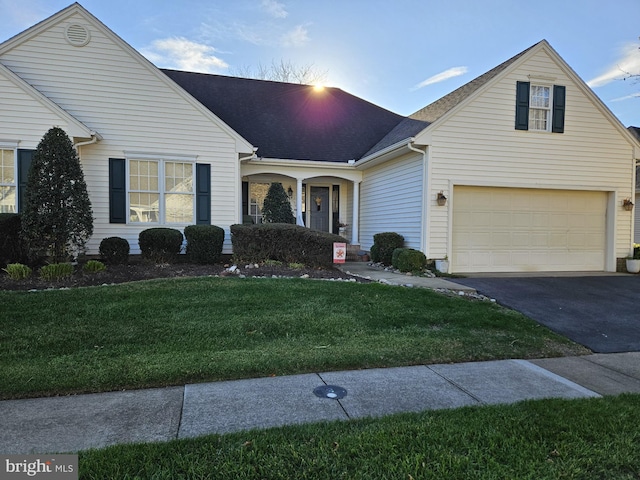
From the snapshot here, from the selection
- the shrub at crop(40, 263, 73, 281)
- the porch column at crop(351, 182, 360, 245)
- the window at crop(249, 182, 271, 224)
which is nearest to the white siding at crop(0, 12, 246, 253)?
the shrub at crop(40, 263, 73, 281)

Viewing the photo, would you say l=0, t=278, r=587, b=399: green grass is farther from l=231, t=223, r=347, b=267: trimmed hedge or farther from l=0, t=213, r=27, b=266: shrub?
l=0, t=213, r=27, b=266: shrub

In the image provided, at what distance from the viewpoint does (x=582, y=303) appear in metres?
7.45

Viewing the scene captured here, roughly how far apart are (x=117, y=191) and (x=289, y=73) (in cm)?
2144

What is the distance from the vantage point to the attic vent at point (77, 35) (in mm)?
9672

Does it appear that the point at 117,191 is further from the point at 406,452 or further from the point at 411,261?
the point at 406,452

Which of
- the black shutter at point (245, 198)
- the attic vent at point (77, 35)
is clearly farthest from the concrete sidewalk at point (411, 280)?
the attic vent at point (77, 35)

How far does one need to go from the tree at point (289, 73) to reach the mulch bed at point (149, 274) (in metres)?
22.2

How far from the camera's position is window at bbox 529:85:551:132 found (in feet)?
36.0

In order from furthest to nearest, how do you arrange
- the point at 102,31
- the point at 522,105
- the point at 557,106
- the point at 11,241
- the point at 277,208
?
the point at 277,208 < the point at 557,106 < the point at 522,105 < the point at 102,31 < the point at 11,241

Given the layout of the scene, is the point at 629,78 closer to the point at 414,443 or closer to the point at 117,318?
the point at 414,443

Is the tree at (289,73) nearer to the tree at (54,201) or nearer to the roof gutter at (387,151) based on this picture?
the roof gutter at (387,151)

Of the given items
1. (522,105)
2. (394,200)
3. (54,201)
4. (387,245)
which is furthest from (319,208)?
(54,201)

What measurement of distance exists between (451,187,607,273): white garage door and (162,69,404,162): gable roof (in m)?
4.78

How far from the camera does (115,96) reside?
998 centimetres
